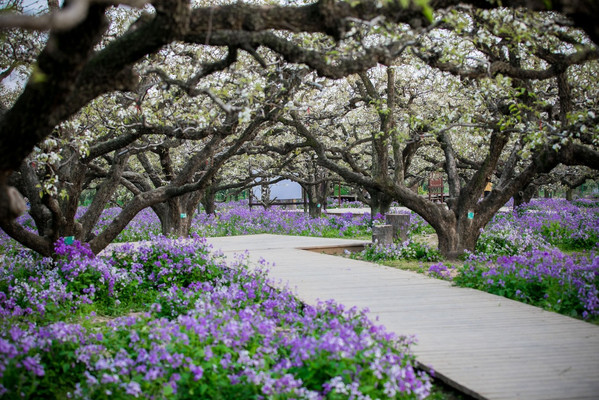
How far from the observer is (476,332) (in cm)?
681

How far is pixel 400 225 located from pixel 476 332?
9.96m

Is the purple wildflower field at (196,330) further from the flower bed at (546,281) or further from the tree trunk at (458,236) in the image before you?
the tree trunk at (458,236)

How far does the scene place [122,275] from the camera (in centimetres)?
994

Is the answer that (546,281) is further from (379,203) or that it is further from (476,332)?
(379,203)

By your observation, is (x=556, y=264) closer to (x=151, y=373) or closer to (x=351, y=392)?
(x=351, y=392)

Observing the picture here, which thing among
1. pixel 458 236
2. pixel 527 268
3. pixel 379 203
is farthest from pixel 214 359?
pixel 379 203

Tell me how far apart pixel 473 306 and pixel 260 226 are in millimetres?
16451

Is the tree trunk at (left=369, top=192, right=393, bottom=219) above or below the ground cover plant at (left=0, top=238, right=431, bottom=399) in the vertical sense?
above

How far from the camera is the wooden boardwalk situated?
16.9ft

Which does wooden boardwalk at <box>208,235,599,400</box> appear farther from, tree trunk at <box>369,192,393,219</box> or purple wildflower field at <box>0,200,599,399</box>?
tree trunk at <box>369,192,393,219</box>

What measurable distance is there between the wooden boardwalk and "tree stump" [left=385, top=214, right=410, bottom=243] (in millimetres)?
4885

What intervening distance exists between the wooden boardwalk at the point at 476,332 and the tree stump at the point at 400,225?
4.89 metres

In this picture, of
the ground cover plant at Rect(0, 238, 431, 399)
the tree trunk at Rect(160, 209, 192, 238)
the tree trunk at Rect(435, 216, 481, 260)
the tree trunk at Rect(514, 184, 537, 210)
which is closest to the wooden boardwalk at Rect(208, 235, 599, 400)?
the ground cover plant at Rect(0, 238, 431, 399)

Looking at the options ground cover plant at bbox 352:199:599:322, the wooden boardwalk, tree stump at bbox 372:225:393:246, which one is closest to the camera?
the wooden boardwalk
